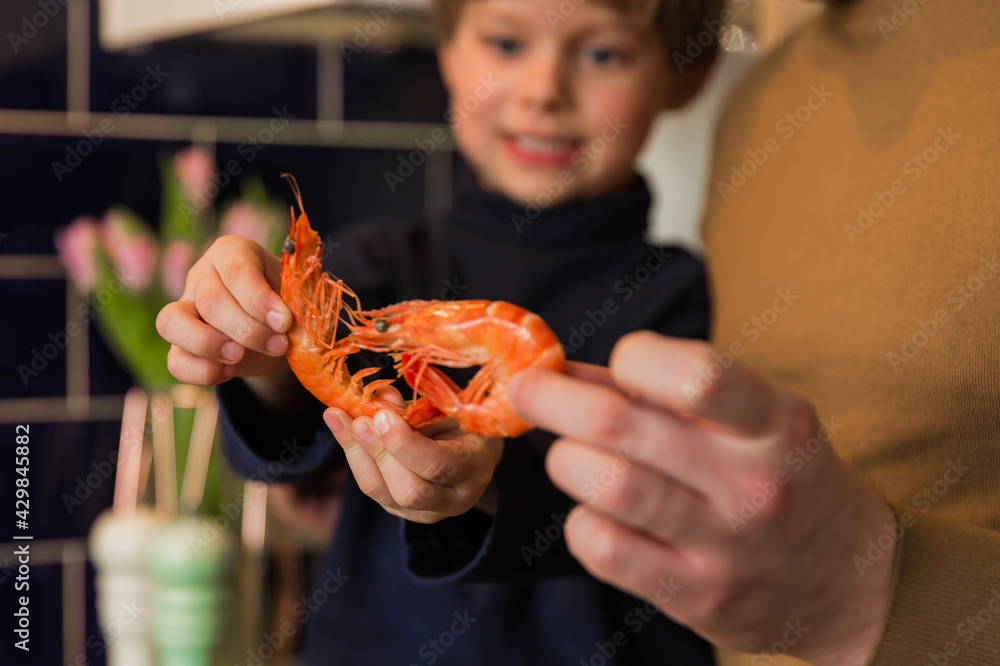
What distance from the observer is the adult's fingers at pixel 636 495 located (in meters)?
0.43

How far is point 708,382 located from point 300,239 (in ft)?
1.26

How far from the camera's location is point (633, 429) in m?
0.43

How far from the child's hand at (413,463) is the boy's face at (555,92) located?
21.2 inches

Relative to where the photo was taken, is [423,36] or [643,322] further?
[423,36]

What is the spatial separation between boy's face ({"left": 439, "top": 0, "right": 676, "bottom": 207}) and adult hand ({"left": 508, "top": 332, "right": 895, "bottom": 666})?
0.68m

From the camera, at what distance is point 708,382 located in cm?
40

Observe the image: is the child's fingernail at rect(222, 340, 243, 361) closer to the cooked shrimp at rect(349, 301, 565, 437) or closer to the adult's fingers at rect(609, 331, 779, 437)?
the cooked shrimp at rect(349, 301, 565, 437)

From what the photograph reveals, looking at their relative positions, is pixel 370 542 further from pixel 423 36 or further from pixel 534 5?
pixel 423 36

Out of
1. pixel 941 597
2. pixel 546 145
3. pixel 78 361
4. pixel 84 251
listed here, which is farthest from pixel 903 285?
pixel 78 361

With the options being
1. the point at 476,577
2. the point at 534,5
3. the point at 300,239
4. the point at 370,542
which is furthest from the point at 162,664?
the point at 534,5

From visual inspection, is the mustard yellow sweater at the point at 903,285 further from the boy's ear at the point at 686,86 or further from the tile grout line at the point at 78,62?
the tile grout line at the point at 78,62

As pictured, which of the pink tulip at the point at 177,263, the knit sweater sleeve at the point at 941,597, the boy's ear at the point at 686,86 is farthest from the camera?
the pink tulip at the point at 177,263

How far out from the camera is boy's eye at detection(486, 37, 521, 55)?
1085mm

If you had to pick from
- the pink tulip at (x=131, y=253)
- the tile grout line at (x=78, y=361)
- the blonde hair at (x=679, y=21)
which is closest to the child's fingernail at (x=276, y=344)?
the blonde hair at (x=679, y=21)
